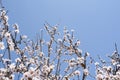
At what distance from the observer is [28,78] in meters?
4.61

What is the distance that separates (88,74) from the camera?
664 centimetres

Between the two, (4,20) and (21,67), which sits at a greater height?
(4,20)

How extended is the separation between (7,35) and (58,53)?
8.43 ft

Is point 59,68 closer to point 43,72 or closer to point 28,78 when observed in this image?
point 43,72

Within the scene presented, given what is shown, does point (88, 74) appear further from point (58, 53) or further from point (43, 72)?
point (58, 53)

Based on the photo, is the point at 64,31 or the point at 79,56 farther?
the point at 64,31

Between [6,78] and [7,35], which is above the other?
[7,35]

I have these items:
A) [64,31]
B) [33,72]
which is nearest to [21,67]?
[33,72]

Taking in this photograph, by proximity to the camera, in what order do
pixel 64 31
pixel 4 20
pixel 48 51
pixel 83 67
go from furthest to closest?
pixel 64 31 < pixel 48 51 < pixel 4 20 < pixel 83 67

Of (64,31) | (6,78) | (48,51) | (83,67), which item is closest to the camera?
(6,78)

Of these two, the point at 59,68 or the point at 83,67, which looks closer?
the point at 83,67

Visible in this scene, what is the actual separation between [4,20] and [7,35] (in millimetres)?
952

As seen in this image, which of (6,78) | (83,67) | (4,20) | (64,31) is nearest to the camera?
(6,78)

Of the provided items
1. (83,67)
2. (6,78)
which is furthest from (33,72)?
(83,67)
